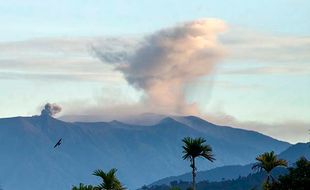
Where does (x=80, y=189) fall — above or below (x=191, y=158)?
below

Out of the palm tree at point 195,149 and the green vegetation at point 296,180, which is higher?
the palm tree at point 195,149

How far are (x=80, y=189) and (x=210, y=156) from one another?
22.4 metres

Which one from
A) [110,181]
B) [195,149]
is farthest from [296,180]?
[110,181]

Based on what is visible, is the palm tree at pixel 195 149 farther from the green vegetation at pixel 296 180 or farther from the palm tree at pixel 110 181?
the palm tree at pixel 110 181

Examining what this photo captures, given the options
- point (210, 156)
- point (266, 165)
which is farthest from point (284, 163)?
point (210, 156)

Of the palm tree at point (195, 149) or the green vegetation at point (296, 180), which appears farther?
the palm tree at point (195, 149)

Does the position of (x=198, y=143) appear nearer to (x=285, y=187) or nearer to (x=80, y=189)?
(x=285, y=187)

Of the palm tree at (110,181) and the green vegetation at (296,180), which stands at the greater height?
the green vegetation at (296,180)

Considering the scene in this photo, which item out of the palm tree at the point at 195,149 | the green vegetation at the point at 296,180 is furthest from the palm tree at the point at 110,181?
the green vegetation at the point at 296,180

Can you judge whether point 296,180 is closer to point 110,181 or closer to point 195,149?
point 195,149

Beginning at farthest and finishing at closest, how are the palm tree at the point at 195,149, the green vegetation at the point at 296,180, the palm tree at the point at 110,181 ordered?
1. the palm tree at the point at 195,149
2. the green vegetation at the point at 296,180
3. the palm tree at the point at 110,181

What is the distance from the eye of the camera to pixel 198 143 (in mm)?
120562

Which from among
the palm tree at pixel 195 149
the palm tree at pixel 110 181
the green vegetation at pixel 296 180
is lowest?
the palm tree at pixel 110 181

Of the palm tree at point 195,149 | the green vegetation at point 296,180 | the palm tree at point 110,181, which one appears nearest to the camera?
the palm tree at point 110,181
